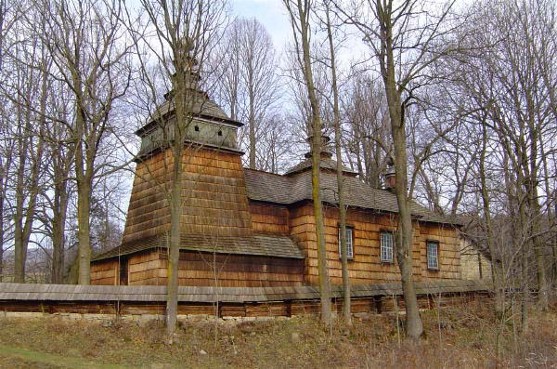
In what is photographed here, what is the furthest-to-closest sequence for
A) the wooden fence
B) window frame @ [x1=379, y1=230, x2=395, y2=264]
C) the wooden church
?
window frame @ [x1=379, y1=230, x2=395, y2=264], the wooden church, the wooden fence

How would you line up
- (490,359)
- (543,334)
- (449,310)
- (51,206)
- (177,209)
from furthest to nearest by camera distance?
1. (51,206)
2. (449,310)
3. (543,334)
4. (177,209)
5. (490,359)

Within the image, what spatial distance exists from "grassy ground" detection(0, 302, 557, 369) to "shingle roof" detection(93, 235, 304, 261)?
2.82 meters

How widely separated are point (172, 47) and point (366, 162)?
2028cm

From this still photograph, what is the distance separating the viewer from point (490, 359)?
40.8 feet

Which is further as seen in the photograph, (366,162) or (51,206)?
(366,162)

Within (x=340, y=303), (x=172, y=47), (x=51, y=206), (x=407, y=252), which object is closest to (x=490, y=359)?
(x=407, y=252)

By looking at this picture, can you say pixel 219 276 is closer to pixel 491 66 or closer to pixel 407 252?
pixel 407 252

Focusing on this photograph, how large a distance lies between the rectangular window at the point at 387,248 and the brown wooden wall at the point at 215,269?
13.1ft

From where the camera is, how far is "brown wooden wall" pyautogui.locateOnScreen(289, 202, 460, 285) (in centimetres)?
2008

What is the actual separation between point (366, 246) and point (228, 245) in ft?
19.6

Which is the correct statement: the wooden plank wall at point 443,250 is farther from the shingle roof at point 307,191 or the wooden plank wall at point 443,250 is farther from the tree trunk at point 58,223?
the tree trunk at point 58,223

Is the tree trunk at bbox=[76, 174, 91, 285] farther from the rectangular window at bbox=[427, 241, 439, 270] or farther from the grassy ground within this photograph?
the rectangular window at bbox=[427, 241, 439, 270]

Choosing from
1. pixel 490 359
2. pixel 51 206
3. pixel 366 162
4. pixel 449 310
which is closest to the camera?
pixel 490 359

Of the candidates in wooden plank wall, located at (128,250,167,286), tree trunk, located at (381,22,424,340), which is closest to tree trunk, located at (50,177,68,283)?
wooden plank wall, located at (128,250,167,286)
